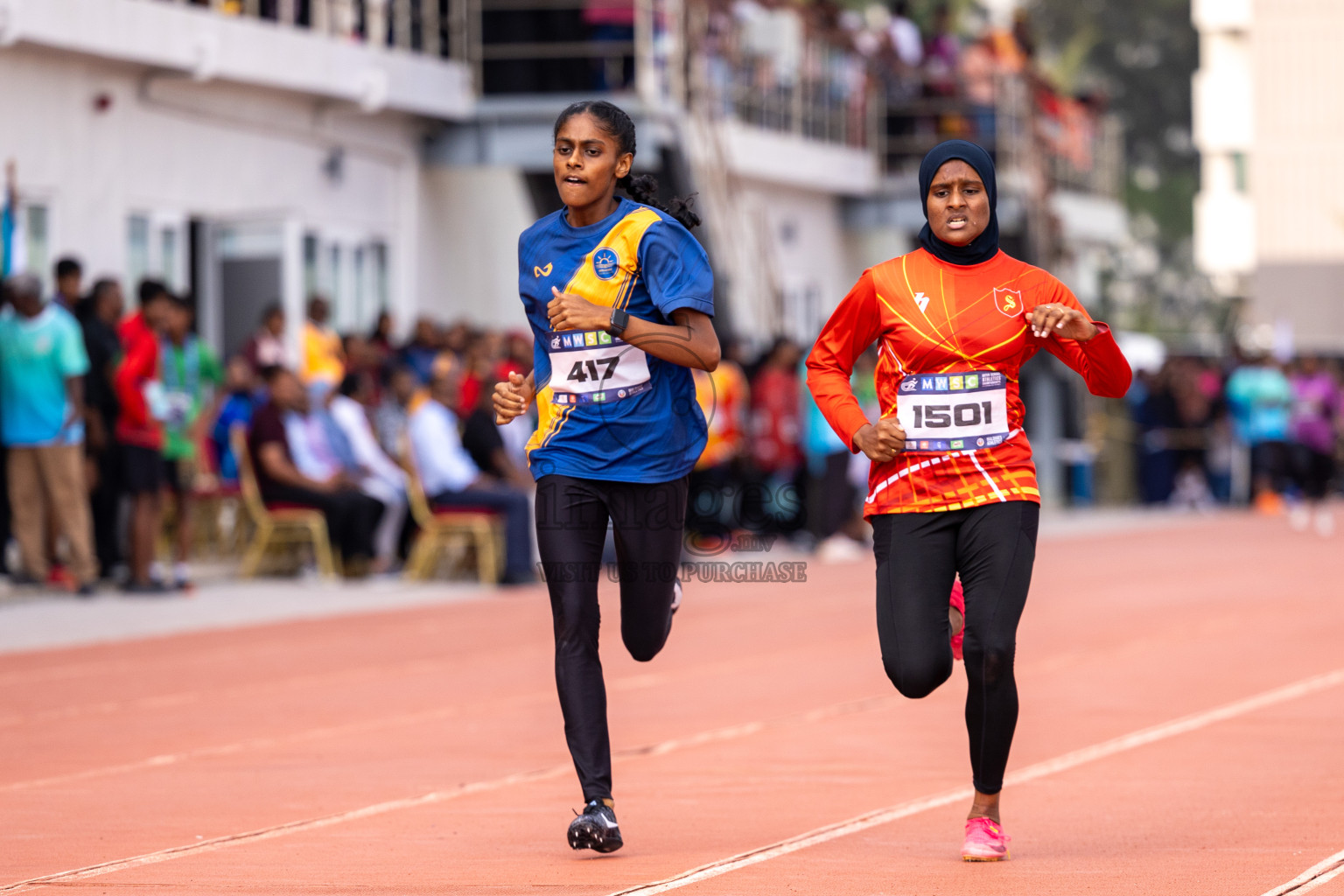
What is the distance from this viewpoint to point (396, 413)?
1880 centimetres

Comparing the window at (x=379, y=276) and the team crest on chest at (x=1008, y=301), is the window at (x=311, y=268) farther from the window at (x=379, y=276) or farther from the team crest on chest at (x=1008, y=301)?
the team crest on chest at (x=1008, y=301)

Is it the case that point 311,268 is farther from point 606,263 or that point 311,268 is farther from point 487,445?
point 606,263

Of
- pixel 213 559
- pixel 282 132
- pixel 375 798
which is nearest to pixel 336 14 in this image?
pixel 282 132

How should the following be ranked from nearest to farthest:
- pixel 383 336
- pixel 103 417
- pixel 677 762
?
pixel 677 762 → pixel 103 417 → pixel 383 336

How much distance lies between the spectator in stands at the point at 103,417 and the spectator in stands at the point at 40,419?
25 cm

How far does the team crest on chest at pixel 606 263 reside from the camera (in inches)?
268

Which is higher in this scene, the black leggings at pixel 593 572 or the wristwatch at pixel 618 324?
the wristwatch at pixel 618 324

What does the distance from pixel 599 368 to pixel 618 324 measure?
26 centimetres

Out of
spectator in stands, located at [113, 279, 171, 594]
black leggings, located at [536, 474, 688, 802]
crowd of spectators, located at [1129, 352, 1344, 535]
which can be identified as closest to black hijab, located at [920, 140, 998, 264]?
black leggings, located at [536, 474, 688, 802]

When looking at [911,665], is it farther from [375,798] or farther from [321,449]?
[321,449]

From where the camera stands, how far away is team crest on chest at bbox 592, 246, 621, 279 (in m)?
6.81

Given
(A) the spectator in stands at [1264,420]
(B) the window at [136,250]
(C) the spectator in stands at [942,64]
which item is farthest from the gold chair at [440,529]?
(C) the spectator in stands at [942,64]

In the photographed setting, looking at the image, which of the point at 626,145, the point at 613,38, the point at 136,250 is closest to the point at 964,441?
the point at 626,145

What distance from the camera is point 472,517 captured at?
58.4 ft
